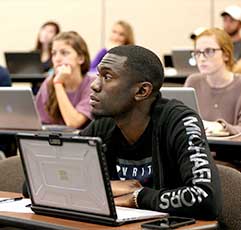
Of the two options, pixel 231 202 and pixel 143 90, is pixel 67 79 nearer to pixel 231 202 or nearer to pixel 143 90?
pixel 143 90

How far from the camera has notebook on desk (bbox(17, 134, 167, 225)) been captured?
6.28ft

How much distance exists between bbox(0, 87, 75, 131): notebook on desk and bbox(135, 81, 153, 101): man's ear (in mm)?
1820

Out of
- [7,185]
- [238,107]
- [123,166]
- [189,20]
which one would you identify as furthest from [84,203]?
[189,20]

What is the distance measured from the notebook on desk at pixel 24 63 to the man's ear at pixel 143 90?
5401 mm

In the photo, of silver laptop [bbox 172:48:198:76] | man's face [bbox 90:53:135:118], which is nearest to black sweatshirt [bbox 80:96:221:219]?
man's face [bbox 90:53:135:118]

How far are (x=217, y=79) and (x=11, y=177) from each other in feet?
6.46

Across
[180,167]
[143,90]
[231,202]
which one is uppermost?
[143,90]

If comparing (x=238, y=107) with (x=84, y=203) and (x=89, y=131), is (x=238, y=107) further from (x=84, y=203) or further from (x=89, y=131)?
(x=84, y=203)

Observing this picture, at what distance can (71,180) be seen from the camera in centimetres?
200

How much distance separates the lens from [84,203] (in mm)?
1991

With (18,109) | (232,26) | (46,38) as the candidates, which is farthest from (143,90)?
(46,38)

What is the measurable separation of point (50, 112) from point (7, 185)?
1.90 m

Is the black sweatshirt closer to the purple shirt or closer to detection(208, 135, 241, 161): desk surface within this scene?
detection(208, 135, 241, 161): desk surface

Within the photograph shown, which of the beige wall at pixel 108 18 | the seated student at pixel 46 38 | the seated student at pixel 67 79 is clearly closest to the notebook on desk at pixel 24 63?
the seated student at pixel 46 38
